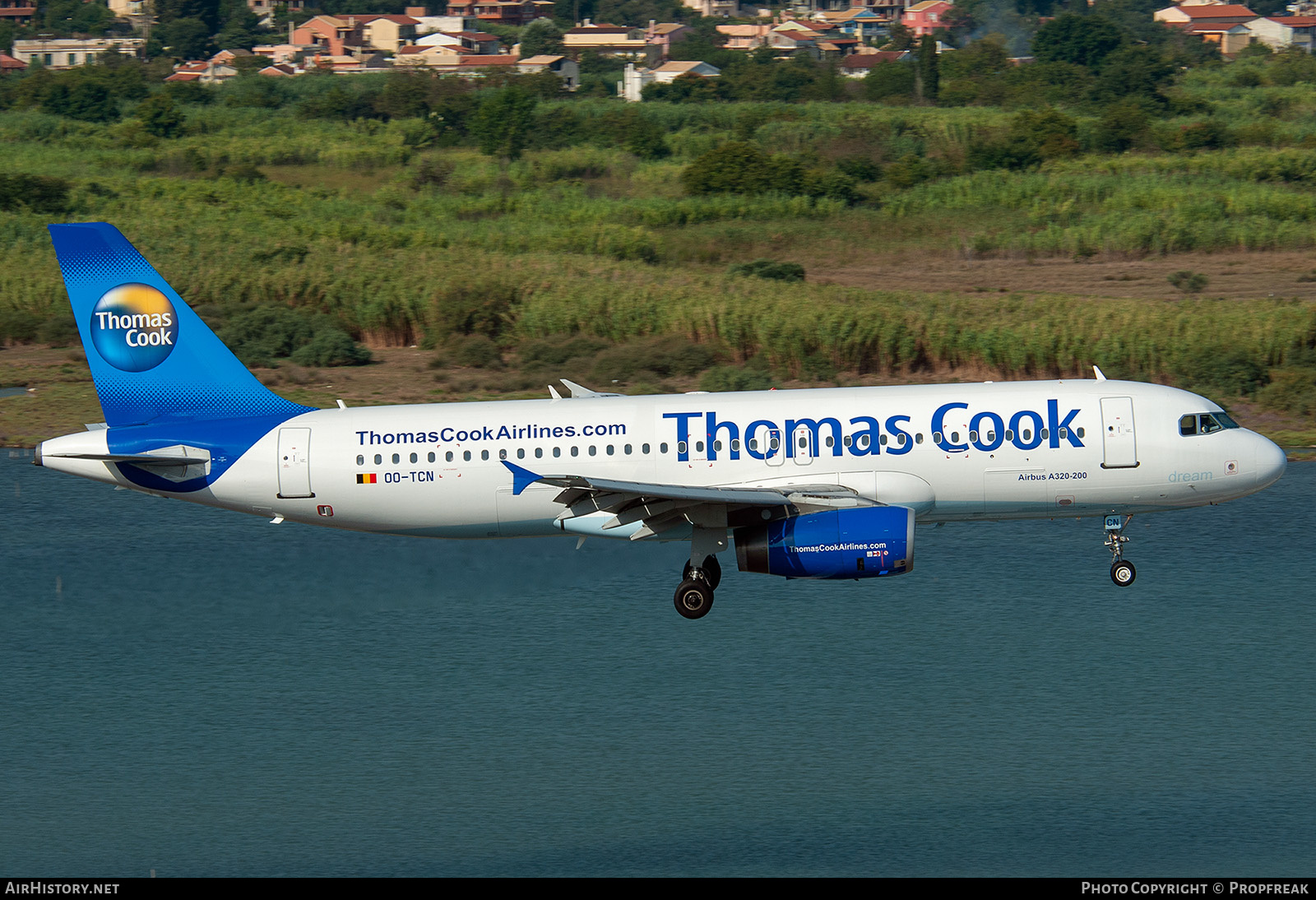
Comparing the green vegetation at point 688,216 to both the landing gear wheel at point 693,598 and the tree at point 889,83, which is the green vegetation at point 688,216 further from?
the landing gear wheel at point 693,598

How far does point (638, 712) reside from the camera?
31266 millimetres

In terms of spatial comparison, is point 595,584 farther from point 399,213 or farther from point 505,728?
point 399,213

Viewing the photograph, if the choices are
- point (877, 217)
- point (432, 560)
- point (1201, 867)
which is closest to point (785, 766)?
point (1201, 867)

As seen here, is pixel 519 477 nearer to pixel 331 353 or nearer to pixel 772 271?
pixel 331 353

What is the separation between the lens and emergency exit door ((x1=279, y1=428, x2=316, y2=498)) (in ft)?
110

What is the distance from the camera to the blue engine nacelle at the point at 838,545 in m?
30.6

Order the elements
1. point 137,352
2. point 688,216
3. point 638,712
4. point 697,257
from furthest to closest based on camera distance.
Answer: point 688,216
point 697,257
point 137,352
point 638,712

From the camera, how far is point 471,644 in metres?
35.3

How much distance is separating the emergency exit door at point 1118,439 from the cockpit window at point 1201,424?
44.9 inches

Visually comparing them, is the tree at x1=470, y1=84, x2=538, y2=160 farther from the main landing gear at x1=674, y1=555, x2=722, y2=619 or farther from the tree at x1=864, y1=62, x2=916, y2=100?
the main landing gear at x1=674, y1=555, x2=722, y2=619

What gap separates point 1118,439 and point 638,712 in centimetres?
1114

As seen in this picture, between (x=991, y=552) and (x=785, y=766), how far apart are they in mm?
14199

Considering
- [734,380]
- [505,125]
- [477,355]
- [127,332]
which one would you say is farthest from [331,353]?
[505,125]

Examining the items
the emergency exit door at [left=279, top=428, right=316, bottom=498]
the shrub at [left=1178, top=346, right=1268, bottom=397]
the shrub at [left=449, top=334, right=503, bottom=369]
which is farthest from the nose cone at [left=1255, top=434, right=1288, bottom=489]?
the shrub at [left=449, top=334, right=503, bottom=369]
